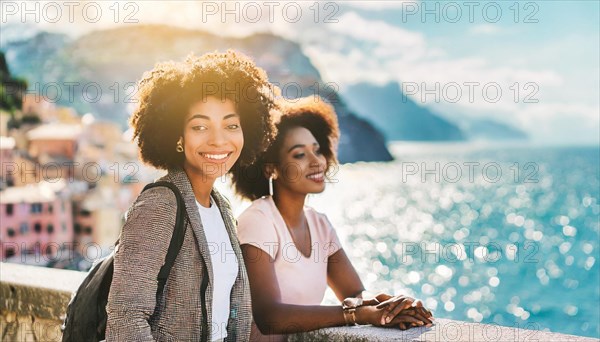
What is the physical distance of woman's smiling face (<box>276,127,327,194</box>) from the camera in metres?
3.30

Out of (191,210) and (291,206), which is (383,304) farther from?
(191,210)

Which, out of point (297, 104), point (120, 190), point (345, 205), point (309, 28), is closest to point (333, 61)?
point (309, 28)

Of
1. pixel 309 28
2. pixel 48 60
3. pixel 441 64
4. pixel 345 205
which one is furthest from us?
pixel 309 28

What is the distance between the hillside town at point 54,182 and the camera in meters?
53.7

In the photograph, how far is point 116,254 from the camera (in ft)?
7.80

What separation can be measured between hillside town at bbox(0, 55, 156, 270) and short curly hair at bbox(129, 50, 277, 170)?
42.5m

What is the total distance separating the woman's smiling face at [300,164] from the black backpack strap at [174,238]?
0.87 m

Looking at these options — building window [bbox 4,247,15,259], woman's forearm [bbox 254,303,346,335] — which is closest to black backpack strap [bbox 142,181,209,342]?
woman's forearm [bbox 254,303,346,335]

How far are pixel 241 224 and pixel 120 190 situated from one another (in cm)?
6830

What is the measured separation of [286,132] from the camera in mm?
3361

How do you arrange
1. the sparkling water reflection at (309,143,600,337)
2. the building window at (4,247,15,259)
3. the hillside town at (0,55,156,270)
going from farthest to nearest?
the building window at (4,247,15,259), the hillside town at (0,55,156,270), the sparkling water reflection at (309,143,600,337)

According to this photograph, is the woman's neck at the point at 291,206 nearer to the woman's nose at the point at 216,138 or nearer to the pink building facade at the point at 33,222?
the woman's nose at the point at 216,138

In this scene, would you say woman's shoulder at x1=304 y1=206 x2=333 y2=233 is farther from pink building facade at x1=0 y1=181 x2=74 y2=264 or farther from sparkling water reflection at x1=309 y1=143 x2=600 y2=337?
pink building facade at x1=0 y1=181 x2=74 y2=264

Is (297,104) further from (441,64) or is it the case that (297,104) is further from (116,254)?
(441,64)
